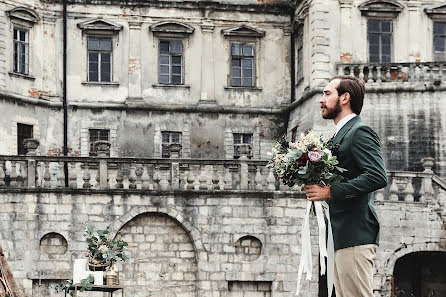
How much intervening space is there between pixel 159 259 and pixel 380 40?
446 inches

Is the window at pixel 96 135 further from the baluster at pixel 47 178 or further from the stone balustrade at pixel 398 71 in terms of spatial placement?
the baluster at pixel 47 178

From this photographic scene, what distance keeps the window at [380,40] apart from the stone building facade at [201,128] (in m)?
0.05

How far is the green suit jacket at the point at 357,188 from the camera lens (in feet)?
21.5

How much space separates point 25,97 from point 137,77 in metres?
3.82

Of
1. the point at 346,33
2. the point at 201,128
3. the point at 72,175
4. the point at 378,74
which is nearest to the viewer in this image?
the point at 72,175

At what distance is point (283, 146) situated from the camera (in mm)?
7266

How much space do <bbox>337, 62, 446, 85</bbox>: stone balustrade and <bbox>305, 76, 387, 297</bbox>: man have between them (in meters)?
22.4

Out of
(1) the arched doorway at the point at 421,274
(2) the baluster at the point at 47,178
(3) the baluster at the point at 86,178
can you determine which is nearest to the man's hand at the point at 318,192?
(3) the baluster at the point at 86,178

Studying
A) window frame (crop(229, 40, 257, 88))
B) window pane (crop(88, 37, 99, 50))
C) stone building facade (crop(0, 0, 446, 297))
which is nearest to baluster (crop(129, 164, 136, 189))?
stone building facade (crop(0, 0, 446, 297))

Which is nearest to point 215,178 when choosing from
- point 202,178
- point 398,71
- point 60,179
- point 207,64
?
point 202,178

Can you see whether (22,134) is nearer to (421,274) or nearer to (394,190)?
(394,190)

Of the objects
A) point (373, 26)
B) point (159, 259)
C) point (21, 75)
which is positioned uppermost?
point (373, 26)

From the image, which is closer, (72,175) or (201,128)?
(72,175)

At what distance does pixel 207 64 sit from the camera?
32.6 meters
